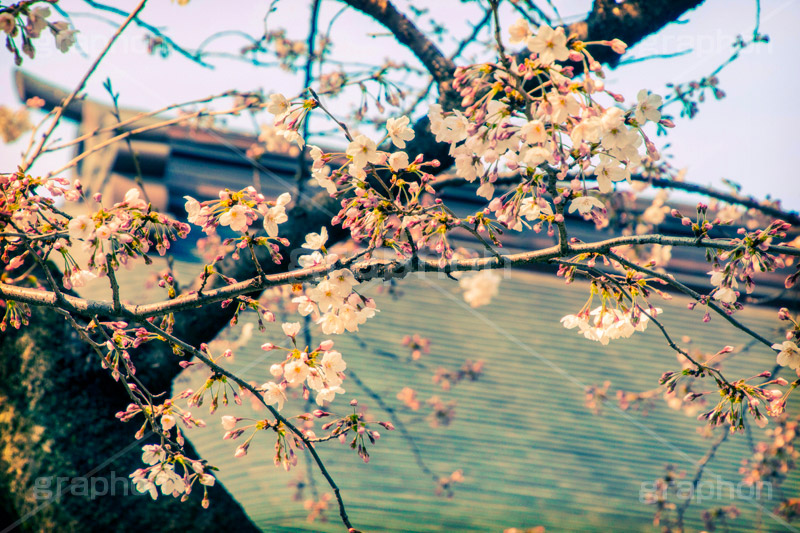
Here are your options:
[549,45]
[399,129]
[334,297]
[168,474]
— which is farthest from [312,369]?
[549,45]

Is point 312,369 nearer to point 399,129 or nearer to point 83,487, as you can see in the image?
point 399,129

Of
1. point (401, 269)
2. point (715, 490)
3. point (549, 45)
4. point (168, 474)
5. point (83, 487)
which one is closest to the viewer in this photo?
point (549, 45)

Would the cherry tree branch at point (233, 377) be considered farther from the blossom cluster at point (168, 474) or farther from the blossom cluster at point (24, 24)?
→ the blossom cluster at point (24, 24)

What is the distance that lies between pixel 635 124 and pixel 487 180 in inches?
15.7

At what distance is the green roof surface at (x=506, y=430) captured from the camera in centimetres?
452

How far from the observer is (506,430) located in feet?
17.3

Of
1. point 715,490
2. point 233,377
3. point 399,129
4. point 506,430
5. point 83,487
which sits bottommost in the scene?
point 715,490

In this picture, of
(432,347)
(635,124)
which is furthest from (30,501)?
(432,347)

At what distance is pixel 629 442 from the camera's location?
548 cm

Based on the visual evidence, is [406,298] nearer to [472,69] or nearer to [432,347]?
[432,347]

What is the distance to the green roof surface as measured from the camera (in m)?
4.52

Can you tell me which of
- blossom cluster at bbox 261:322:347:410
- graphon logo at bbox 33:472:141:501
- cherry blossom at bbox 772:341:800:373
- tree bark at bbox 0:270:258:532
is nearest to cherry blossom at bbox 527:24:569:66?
blossom cluster at bbox 261:322:347:410

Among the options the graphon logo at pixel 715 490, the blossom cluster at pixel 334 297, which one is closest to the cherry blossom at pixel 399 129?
the blossom cluster at pixel 334 297

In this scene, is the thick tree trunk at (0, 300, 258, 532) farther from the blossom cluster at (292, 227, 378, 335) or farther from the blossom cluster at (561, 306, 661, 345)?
the blossom cluster at (561, 306, 661, 345)
